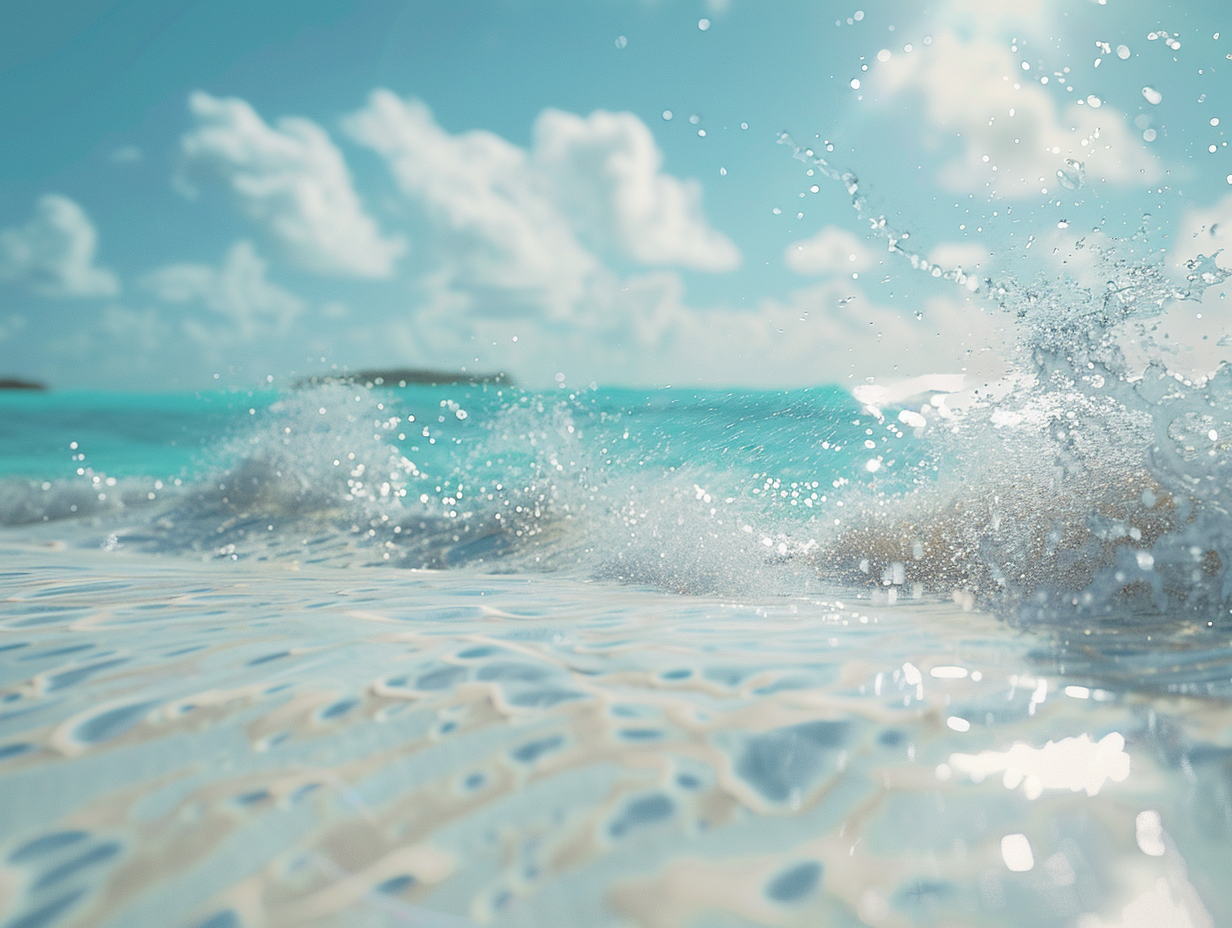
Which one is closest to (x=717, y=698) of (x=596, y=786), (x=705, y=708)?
(x=705, y=708)

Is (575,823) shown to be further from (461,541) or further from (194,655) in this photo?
(461,541)

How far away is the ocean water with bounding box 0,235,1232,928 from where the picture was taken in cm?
116

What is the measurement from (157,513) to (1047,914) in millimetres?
6875

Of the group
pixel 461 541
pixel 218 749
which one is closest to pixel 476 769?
pixel 218 749

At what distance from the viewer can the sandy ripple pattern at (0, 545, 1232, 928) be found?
1125mm

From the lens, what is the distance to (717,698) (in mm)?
1781

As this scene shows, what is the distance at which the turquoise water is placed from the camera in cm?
116

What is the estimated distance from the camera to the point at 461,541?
5.21m

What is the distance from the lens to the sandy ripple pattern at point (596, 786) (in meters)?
1.12

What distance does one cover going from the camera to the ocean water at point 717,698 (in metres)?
1.16

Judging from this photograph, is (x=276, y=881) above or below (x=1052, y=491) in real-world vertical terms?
below

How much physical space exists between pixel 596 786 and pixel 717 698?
0.48 m

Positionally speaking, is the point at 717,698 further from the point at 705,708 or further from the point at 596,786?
the point at 596,786

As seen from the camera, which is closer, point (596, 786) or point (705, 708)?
point (596, 786)
